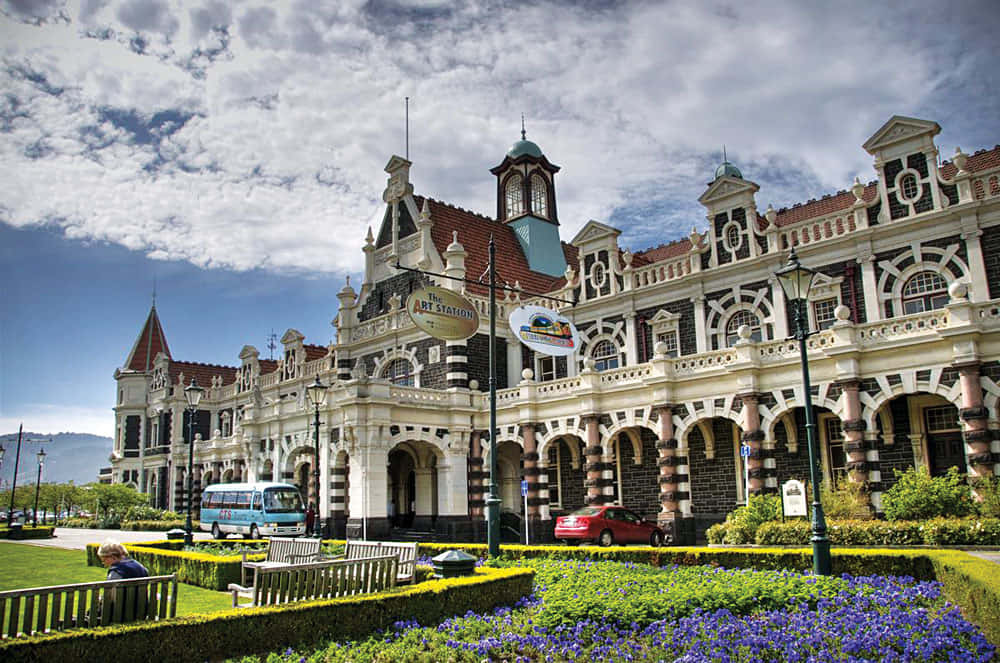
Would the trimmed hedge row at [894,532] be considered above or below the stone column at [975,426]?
below

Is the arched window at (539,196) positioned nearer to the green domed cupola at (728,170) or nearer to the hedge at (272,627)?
the green domed cupola at (728,170)

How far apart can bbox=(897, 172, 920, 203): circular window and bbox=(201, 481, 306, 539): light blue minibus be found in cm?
2743

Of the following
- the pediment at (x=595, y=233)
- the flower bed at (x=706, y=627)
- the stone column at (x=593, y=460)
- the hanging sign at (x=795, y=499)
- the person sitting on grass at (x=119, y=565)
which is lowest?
the flower bed at (x=706, y=627)

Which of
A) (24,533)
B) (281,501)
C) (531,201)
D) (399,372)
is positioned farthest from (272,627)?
(531,201)

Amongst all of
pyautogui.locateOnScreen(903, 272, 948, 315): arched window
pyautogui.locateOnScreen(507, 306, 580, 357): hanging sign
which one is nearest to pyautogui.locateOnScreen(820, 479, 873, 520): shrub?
pyautogui.locateOnScreen(903, 272, 948, 315): arched window

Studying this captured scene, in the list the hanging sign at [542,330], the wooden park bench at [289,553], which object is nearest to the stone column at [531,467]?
the hanging sign at [542,330]

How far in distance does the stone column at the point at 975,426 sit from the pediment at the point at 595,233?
16.5m

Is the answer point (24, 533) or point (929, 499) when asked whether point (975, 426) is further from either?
point (24, 533)

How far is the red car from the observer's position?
2645 centimetres

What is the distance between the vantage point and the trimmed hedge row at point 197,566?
57.5ft

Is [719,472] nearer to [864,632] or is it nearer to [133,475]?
[864,632]

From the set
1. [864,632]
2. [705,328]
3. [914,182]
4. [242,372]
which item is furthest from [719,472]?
[242,372]

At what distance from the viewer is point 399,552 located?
1402cm

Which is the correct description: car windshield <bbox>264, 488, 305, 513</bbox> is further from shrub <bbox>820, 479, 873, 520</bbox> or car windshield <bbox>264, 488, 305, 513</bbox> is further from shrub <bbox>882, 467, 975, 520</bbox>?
shrub <bbox>882, 467, 975, 520</bbox>
